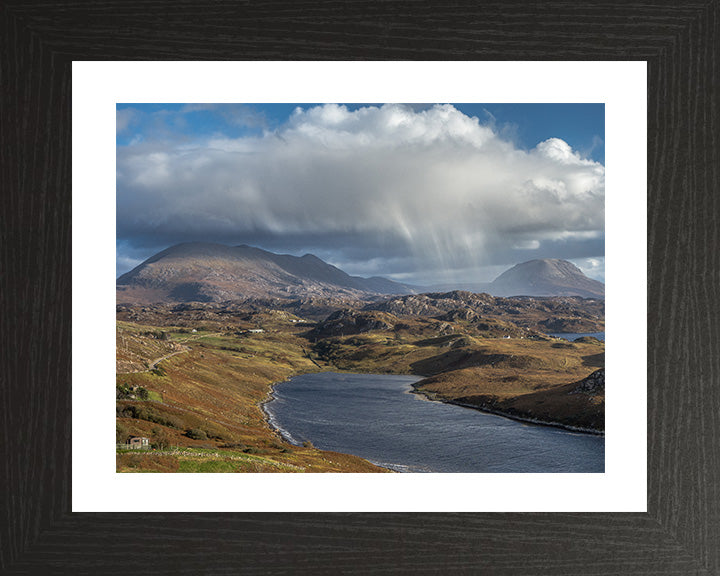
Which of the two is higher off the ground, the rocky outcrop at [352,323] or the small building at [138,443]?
the rocky outcrop at [352,323]

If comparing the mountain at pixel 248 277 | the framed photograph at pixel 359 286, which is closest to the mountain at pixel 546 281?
the framed photograph at pixel 359 286

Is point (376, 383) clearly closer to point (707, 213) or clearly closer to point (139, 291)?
point (139, 291)

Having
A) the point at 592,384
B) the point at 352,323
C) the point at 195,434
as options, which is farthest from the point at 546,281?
the point at 195,434

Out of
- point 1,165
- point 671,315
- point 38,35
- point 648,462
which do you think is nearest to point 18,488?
point 1,165

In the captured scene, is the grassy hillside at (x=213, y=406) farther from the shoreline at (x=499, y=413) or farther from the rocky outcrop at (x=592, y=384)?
the rocky outcrop at (x=592, y=384)

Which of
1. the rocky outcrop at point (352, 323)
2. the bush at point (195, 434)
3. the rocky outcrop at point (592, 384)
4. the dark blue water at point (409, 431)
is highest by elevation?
the rocky outcrop at point (352, 323)
